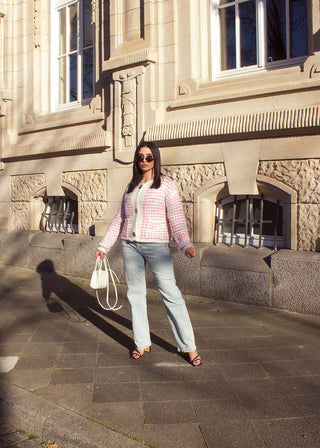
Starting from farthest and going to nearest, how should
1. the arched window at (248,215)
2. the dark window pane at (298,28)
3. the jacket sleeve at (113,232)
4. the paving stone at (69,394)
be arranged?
the dark window pane at (298,28), the arched window at (248,215), the jacket sleeve at (113,232), the paving stone at (69,394)

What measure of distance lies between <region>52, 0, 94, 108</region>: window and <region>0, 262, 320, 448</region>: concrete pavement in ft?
15.9

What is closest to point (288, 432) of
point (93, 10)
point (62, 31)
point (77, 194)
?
point (77, 194)

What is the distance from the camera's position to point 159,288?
154 inches

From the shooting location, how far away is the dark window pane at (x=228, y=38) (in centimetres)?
680

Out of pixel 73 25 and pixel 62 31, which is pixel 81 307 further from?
pixel 62 31

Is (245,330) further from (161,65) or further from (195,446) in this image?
(161,65)

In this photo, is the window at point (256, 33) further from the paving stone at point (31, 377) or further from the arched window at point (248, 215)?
the paving stone at point (31, 377)

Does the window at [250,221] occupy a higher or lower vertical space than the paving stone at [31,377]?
higher

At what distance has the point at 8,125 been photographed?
372 inches

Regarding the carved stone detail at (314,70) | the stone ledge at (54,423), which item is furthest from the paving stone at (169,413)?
the carved stone detail at (314,70)

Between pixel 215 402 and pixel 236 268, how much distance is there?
273 cm

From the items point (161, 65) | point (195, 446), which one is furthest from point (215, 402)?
point (161, 65)

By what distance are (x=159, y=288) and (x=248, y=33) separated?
14.4 feet

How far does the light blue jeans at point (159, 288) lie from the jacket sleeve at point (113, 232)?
18 cm
